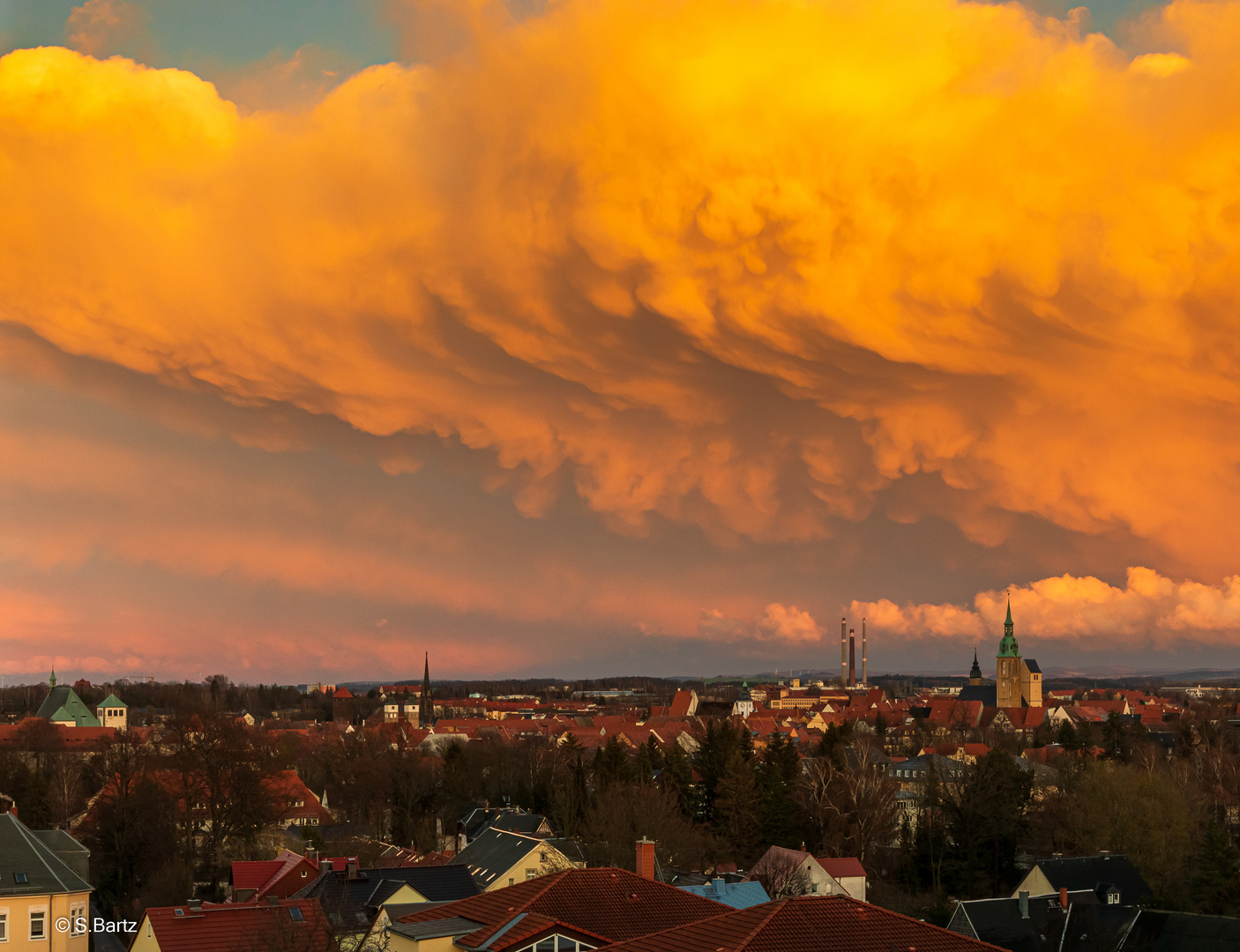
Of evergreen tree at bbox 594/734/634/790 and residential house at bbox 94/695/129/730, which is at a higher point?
evergreen tree at bbox 594/734/634/790

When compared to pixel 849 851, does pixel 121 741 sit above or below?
above

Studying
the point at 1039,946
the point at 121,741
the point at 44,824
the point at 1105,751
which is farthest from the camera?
the point at 1105,751

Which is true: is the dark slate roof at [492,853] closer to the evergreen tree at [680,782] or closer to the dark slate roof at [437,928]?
the evergreen tree at [680,782]

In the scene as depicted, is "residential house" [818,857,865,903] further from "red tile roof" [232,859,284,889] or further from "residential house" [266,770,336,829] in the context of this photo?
"residential house" [266,770,336,829]

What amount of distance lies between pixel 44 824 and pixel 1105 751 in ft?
264

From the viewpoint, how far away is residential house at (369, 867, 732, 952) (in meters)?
27.4

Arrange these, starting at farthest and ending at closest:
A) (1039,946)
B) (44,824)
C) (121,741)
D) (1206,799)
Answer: (121,741), (1206,799), (44,824), (1039,946)

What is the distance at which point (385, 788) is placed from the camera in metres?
83.8

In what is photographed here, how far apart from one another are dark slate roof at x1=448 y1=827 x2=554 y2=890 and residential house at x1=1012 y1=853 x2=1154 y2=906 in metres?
21.7

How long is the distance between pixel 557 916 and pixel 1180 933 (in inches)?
1104

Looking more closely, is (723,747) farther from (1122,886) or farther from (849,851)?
(1122,886)

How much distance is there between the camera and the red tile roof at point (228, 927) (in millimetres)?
33125

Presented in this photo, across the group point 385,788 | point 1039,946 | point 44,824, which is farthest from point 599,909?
point 385,788

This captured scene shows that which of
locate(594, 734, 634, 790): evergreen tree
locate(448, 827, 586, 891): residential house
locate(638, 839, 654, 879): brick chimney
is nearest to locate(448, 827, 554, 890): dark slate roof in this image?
locate(448, 827, 586, 891): residential house
